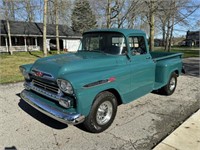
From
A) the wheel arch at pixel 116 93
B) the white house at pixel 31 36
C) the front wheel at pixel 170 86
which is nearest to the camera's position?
the wheel arch at pixel 116 93

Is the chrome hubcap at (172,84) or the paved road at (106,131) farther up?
the chrome hubcap at (172,84)

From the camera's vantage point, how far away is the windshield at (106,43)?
15.2ft

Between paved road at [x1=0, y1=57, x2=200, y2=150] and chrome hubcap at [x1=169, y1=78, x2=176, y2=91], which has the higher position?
chrome hubcap at [x1=169, y1=78, x2=176, y2=91]

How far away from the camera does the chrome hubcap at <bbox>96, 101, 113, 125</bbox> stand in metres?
4.00

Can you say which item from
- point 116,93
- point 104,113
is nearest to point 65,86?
point 104,113

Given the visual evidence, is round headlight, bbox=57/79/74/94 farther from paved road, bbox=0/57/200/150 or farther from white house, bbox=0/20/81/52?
white house, bbox=0/20/81/52

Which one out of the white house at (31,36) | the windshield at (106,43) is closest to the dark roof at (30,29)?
the white house at (31,36)

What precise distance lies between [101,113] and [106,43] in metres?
1.72

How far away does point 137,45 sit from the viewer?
16.9 feet

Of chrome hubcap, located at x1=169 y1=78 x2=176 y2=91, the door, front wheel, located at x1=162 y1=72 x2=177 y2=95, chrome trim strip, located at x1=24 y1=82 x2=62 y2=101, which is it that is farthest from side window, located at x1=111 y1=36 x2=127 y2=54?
chrome hubcap, located at x1=169 y1=78 x2=176 y2=91

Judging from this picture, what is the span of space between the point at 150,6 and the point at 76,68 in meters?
10.1

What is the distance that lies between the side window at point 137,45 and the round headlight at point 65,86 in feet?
6.75

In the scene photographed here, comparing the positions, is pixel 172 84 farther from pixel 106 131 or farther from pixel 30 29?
pixel 30 29

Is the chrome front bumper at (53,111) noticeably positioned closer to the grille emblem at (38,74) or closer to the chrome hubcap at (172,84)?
the grille emblem at (38,74)
